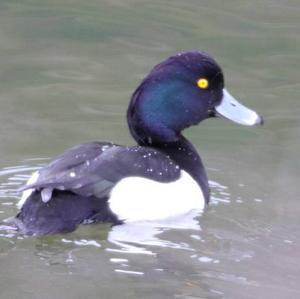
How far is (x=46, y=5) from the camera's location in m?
10.8

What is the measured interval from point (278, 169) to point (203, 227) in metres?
1.09

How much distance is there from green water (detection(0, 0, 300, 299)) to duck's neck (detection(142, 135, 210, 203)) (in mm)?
162

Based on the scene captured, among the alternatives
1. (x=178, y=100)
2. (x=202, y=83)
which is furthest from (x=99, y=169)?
(x=202, y=83)

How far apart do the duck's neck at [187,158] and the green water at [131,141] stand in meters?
0.16

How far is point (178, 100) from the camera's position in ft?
23.8

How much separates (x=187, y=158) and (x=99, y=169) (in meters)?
0.77

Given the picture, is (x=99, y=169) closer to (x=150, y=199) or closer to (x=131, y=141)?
(x=150, y=199)

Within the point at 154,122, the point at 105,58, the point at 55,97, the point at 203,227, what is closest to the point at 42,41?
the point at 105,58

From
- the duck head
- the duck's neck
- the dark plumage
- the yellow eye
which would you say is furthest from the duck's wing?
the yellow eye

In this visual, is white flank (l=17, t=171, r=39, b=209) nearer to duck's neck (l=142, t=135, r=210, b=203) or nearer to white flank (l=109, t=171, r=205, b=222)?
white flank (l=109, t=171, r=205, b=222)

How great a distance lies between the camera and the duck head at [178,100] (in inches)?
280

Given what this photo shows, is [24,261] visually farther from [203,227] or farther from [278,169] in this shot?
[278,169]

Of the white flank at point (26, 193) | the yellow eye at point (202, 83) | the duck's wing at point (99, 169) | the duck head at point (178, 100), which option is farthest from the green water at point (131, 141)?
the yellow eye at point (202, 83)

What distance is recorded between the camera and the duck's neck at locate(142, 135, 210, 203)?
7035 mm
